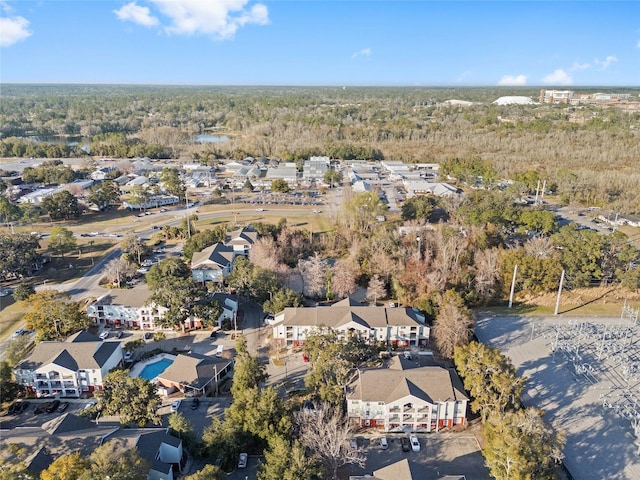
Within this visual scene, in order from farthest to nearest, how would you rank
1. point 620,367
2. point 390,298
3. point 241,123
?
point 241,123, point 390,298, point 620,367

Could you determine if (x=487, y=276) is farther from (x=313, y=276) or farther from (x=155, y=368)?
(x=155, y=368)

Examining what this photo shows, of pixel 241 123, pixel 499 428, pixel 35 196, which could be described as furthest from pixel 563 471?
pixel 241 123

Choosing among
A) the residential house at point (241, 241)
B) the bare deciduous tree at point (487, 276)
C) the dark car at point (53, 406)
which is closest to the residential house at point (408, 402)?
the bare deciduous tree at point (487, 276)

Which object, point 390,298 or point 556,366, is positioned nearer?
point 556,366

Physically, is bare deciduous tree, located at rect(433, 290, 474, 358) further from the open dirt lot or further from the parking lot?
the parking lot

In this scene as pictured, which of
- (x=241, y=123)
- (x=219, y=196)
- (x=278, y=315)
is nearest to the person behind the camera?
(x=278, y=315)

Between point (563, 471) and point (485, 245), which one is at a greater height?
point (485, 245)

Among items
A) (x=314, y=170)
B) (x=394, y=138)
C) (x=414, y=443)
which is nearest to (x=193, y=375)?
(x=414, y=443)

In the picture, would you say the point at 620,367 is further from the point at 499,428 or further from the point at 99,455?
the point at 99,455
